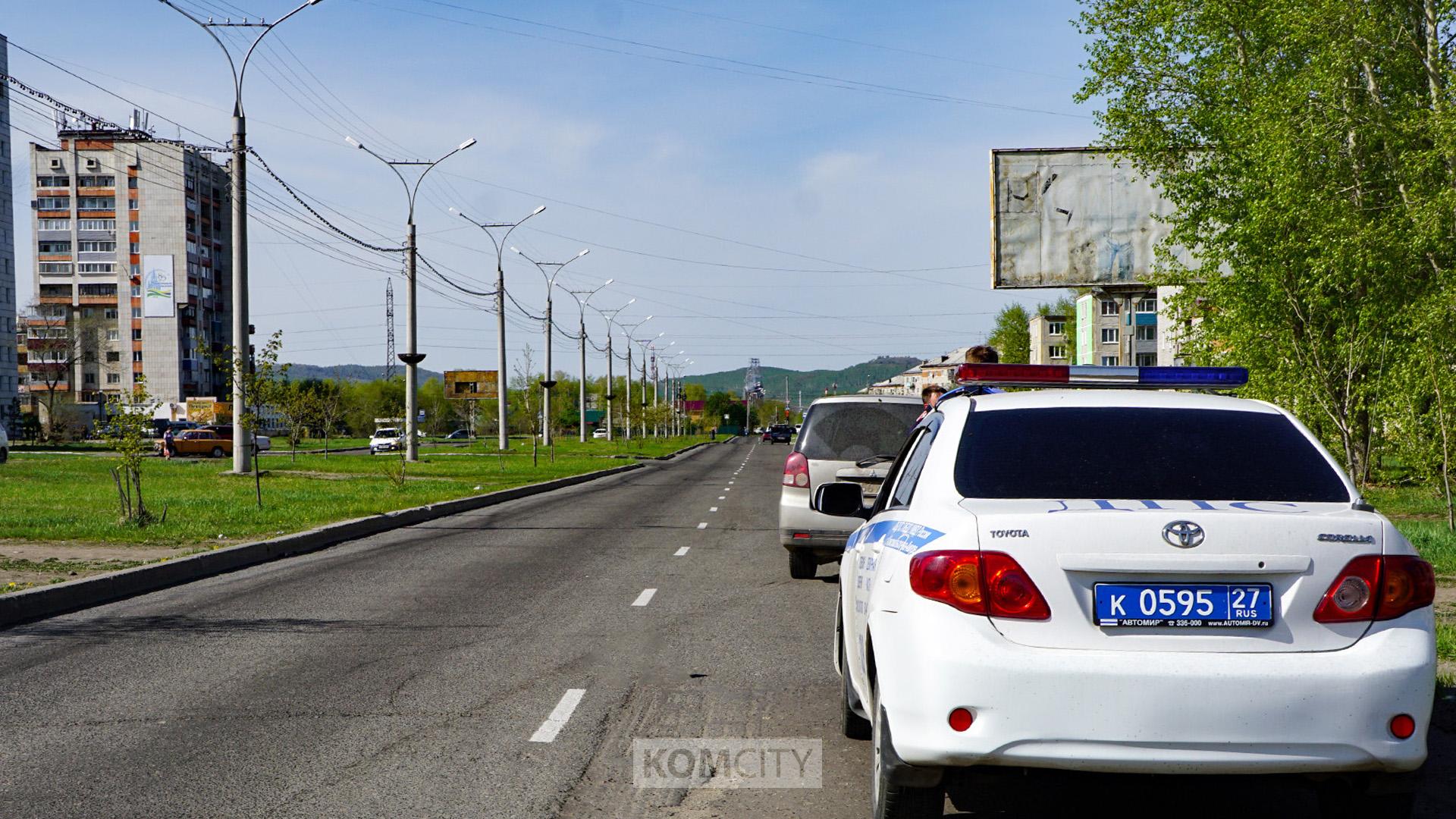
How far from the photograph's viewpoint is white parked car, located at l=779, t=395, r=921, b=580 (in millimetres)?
12742

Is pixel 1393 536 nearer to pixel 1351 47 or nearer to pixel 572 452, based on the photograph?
pixel 1351 47

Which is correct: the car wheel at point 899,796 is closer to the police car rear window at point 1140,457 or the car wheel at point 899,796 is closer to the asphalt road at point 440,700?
the asphalt road at point 440,700

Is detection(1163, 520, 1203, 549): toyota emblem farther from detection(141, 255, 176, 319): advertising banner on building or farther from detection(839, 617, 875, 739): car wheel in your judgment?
detection(141, 255, 176, 319): advertising banner on building

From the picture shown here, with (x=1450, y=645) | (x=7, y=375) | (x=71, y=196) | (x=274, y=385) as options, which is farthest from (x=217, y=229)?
(x=1450, y=645)

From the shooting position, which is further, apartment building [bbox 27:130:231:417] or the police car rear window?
apartment building [bbox 27:130:231:417]

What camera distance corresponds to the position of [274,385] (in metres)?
24.5

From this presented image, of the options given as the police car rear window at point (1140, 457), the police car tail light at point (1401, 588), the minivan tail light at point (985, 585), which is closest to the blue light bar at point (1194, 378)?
the police car rear window at point (1140, 457)

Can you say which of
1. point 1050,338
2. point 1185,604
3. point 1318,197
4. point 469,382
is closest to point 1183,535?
point 1185,604

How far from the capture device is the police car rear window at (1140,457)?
4336 millimetres

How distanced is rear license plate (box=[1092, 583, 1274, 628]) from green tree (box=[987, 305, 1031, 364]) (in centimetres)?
15061

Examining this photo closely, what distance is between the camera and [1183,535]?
3969 mm

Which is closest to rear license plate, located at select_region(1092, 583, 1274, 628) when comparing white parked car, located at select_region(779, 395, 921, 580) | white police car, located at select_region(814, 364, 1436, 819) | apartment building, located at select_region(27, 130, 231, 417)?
white police car, located at select_region(814, 364, 1436, 819)
